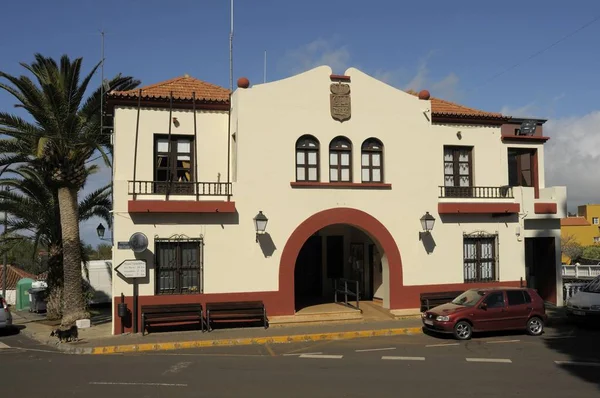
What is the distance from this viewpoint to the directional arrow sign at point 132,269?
1485 centimetres

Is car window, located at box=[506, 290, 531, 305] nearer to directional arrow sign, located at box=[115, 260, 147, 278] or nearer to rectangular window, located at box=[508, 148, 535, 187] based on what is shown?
rectangular window, located at box=[508, 148, 535, 187]

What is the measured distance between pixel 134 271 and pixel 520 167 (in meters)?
14.6

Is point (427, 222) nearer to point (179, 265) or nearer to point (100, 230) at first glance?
point (179, 265)

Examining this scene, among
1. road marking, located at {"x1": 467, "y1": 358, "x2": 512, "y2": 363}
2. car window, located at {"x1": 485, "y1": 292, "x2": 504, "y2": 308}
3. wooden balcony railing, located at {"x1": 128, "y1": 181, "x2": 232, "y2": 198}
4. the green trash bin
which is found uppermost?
wooden balcony railing, located at {"x1": 128, "y1": 181, "x2": 232, "y2": 198}

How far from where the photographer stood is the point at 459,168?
1888cm

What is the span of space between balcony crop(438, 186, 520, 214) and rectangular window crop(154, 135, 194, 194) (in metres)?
8.30

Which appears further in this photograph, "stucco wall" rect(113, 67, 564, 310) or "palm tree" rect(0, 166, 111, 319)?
"palm tree" rect(0, 166, 111, 319)

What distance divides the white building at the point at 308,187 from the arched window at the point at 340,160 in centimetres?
4

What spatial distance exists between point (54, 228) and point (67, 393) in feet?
40.4

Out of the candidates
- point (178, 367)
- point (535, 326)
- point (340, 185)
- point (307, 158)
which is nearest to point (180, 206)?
point (307, 158)

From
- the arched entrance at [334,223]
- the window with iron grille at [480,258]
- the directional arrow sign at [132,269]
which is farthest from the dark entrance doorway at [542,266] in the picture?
the directional arrow sign at [132,269]

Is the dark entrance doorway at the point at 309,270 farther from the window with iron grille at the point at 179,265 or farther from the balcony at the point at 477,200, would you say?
the window with iron grille at the point at 179,265

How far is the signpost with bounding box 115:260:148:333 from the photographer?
14.9 metres

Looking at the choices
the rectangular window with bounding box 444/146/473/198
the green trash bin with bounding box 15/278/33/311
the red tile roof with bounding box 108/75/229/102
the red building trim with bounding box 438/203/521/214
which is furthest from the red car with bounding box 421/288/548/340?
the green trash bin with bounding box 15/278/33/311
